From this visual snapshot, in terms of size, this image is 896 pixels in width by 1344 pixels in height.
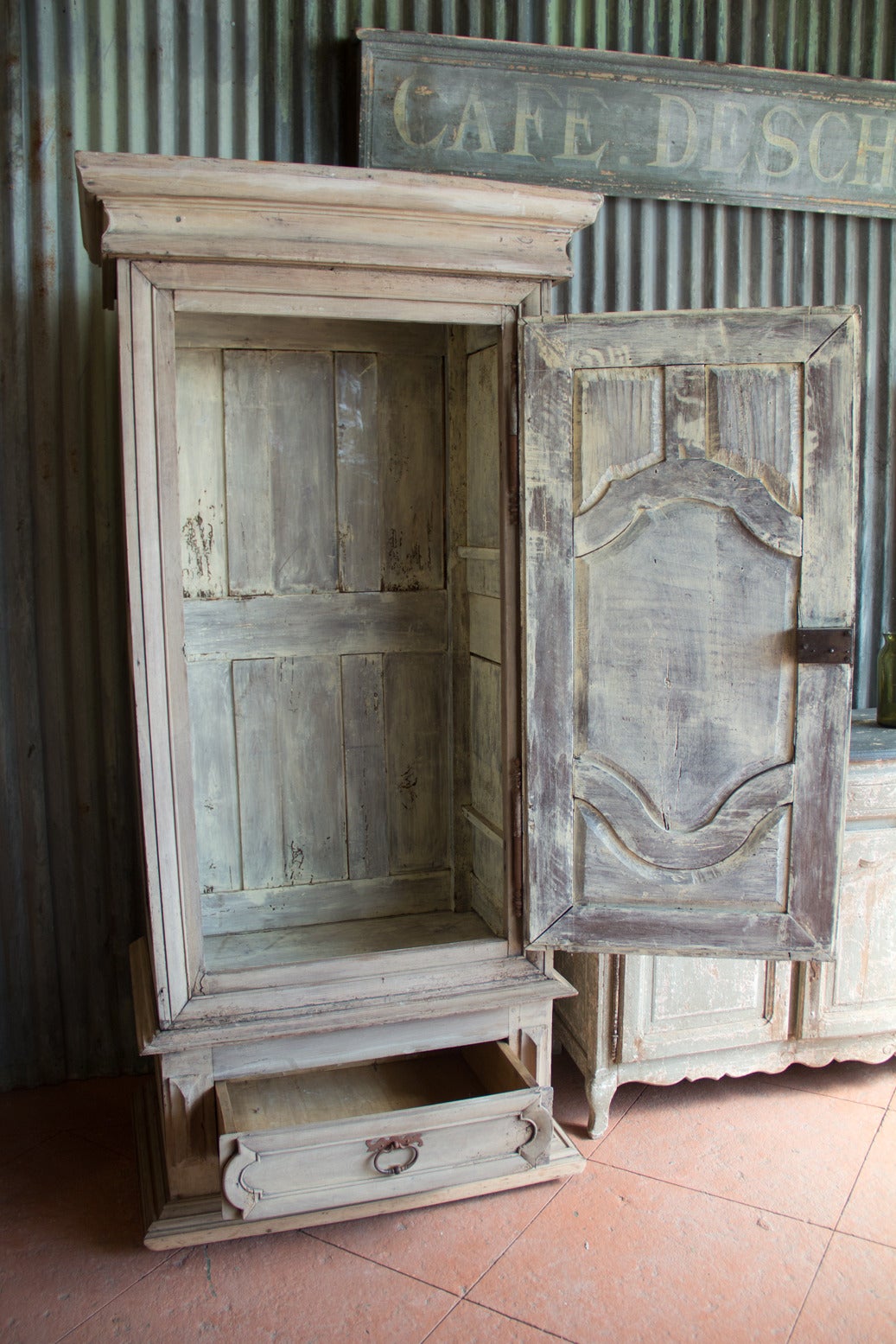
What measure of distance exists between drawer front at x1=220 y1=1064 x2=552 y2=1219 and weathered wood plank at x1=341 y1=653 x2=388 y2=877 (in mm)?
882

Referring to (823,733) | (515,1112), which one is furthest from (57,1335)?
(823,733)

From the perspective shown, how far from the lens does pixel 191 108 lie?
2.59 metres

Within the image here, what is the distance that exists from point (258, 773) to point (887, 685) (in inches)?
73.4

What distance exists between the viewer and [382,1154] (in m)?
2.04

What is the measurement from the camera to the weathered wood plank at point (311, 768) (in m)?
2.73

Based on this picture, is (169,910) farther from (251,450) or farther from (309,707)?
(251,450)

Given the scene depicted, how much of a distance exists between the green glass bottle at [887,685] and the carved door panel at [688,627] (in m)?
0.96

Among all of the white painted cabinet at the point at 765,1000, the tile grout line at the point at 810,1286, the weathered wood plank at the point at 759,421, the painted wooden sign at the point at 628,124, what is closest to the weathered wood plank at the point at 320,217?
the weathered wood plank at the point at 759,421

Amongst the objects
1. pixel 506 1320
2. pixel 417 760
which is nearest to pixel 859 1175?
pixel 506 1320

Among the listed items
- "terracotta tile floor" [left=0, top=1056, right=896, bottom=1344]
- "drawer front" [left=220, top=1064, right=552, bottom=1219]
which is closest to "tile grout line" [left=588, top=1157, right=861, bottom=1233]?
"terracotta tile floor" [left=0, top=1056, right=896, bottom=1344]

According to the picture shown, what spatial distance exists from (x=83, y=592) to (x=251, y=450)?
1.95 ft

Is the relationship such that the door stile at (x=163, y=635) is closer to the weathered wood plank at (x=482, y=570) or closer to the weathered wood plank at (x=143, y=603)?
the weathered wood plank at (x=143, y=603)

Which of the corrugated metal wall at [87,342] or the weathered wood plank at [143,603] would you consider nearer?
the weathered wood plank at [143,603]

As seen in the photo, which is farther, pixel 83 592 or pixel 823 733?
pixel 83 592
